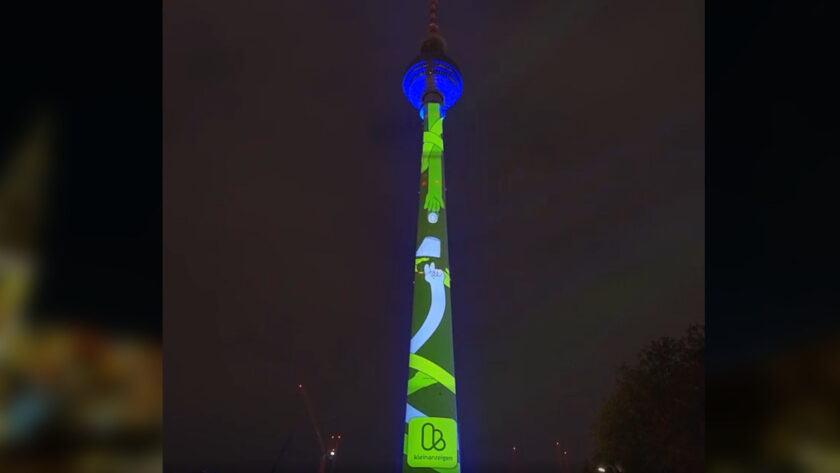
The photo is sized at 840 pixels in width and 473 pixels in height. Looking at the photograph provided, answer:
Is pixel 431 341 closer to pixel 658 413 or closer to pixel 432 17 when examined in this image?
pixel 658 413

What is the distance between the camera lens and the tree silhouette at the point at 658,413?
3306 centimetres

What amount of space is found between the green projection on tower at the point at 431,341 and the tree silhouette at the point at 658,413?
1217 centimetres

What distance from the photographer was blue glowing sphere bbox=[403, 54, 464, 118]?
2403 inches

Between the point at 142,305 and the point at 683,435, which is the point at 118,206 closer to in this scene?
the point at 142,305

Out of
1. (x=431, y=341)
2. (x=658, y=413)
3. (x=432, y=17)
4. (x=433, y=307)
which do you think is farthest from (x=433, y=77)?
(x=658, y=413)

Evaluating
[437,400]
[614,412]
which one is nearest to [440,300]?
[437,400]

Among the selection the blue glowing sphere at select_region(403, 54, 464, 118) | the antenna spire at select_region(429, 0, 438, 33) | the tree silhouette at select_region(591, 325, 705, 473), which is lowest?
the tree silhouette at select_region(591, 325, 705, 473)

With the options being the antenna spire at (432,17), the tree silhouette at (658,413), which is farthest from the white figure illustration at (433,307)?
the antenna spire at (432,17)

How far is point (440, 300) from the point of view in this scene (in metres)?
51.3

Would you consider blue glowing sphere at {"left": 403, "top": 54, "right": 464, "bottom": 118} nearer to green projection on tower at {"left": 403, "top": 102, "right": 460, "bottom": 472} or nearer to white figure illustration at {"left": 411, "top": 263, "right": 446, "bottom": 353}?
green projection on tower at {"left": 403, "top": 102, "right": 460, "bottom": 472}

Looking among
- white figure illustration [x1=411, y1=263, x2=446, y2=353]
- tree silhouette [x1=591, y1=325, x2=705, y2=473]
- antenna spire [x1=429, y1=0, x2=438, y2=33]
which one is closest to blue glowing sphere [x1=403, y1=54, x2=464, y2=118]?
antenna spire [x1=429, y1=0, x2=438, y2=33]

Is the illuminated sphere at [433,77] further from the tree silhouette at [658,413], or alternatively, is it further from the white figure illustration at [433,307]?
the tree silhouette at [658,413]

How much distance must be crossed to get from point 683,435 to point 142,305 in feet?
114

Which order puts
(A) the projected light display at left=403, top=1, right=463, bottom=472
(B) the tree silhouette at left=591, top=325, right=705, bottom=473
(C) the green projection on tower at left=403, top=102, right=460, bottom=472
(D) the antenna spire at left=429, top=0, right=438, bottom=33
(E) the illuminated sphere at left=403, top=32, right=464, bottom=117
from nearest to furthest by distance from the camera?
(B) the tree silhouette at left=591, top=325, right=705, bottom=473, (C) the green projection on tower at left=403, top=102, right=460, bottom=472, (A) the projected light display at left=403, top=1, right=463, bottom=472, (E) the illuminated sphere at left=403, top=32, right=464, bottom=117, (D) the antenna spire at left=429, top=0, right=438, bottom=33
